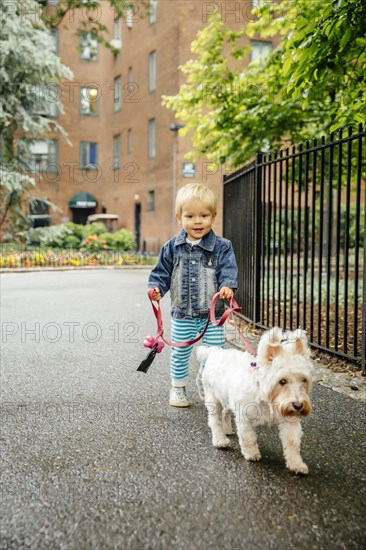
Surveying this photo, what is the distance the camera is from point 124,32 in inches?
1278

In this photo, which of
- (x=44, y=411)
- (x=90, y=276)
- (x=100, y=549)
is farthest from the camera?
(x=90, y=276)

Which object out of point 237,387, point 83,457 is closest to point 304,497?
point 237,387

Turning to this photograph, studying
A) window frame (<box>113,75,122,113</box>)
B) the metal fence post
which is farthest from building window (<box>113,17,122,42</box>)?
the metal fence post

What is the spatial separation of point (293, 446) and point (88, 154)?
35.6 meters

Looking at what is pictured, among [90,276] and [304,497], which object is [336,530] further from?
[90,276]

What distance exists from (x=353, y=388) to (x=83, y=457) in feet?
8.13

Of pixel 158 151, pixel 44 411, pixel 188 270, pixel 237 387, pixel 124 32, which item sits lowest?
pixel 44 411

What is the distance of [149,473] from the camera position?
3057mm

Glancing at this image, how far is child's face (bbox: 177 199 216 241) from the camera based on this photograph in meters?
3.91

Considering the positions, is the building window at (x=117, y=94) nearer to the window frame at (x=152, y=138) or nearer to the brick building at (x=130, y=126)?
the brick building at (x=130, y=126)

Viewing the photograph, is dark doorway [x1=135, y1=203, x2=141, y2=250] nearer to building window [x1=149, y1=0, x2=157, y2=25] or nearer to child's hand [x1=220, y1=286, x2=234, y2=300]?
building window [x1=149, y1=0, x2=157, y2=25]

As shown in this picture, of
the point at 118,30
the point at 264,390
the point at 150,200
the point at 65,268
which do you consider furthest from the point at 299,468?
the point at 118,30

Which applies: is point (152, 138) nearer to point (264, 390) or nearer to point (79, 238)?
point (79, 238)

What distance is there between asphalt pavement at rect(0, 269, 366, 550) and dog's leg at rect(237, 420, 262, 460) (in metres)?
0.06
